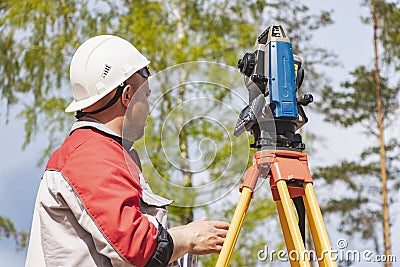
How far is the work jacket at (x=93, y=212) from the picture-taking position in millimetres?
1955

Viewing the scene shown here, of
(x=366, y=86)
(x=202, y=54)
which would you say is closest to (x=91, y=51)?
(x=202, y=54)

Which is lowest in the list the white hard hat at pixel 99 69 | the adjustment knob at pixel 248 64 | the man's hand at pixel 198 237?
the man's hand at pixel 198 237

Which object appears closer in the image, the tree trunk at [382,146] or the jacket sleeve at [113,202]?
the jacket sleeve at [113,202]

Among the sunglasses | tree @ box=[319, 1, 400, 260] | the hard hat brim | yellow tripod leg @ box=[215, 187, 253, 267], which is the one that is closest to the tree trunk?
tree @ box=[319, 1, 400, 260]

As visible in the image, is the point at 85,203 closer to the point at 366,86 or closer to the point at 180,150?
the point at 180,150

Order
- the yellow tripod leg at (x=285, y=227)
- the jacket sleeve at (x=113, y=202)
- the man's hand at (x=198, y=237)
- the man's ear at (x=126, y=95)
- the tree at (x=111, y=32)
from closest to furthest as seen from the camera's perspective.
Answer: the jacket sleeve at (x=113, y=202) → the man's hand at (x=198, y=237) → the man's ear at (x=126, y=95) → the yellow tripod leg at (x=285, y=227) → the tree at (x=111, y=32)

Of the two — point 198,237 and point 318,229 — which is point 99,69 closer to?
point 198,237

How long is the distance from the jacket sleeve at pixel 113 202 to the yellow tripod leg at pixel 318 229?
1.78 ft

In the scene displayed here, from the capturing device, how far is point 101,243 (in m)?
1.97

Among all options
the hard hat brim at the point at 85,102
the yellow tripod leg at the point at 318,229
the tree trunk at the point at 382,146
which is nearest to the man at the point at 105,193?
the hard hat brim at the point at 85,102

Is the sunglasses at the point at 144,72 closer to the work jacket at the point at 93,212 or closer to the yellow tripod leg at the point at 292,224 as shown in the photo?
the work jacket at the point at 93,212

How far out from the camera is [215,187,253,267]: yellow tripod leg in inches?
84.0

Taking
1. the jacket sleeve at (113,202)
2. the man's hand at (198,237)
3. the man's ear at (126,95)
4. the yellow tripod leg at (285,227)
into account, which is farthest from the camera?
the yellow tripod leg at (285,227)

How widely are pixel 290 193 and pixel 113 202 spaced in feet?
2.30
